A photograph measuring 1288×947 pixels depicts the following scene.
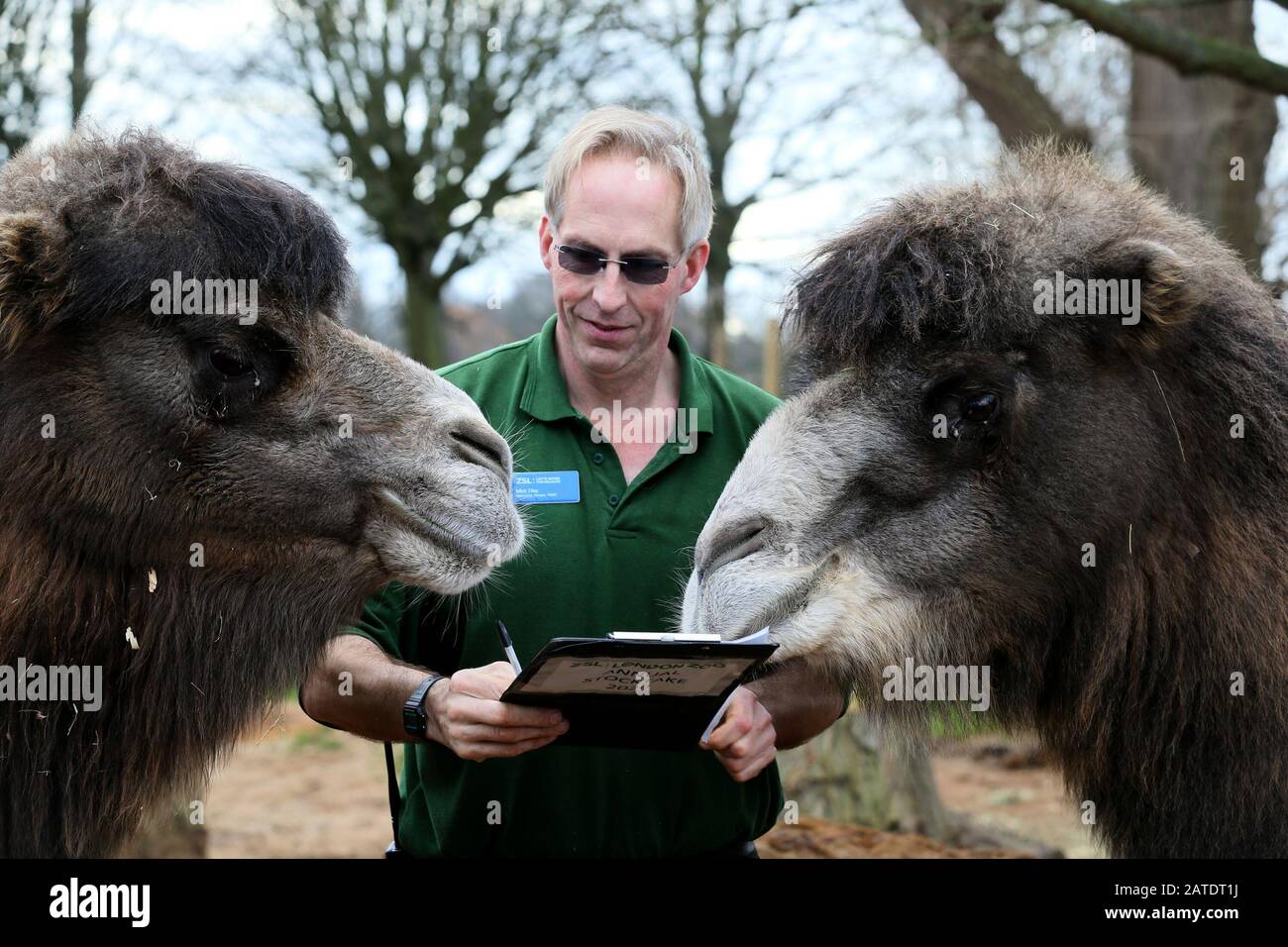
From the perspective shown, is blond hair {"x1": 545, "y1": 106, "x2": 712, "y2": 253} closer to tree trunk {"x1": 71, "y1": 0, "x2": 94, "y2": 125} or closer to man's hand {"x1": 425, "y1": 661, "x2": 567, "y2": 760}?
man's hand {"x1": 425, "y1": 661, "x2": 567, "y2": 760}

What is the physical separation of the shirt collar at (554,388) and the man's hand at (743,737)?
104cm

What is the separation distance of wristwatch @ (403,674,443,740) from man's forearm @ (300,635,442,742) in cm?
5

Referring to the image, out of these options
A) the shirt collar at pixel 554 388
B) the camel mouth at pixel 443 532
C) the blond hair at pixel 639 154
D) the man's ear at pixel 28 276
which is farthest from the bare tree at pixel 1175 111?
the man's ear at pixel 28 276

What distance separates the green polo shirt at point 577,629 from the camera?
13.3ft

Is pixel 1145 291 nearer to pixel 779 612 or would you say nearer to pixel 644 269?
pixel 779 612

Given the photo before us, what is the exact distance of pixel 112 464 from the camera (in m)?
3.22

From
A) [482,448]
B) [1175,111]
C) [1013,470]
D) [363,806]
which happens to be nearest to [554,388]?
[482,448]

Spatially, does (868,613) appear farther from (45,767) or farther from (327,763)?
(327,763)

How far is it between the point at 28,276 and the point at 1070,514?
107 inches

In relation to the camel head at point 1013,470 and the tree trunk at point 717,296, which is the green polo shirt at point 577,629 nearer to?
the camel head at point 1013,470

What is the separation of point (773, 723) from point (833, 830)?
9.38ft

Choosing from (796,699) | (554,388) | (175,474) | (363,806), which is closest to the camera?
(175,474)

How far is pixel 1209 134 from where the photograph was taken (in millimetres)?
10758

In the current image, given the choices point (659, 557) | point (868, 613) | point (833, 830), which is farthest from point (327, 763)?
point (868, 613)
